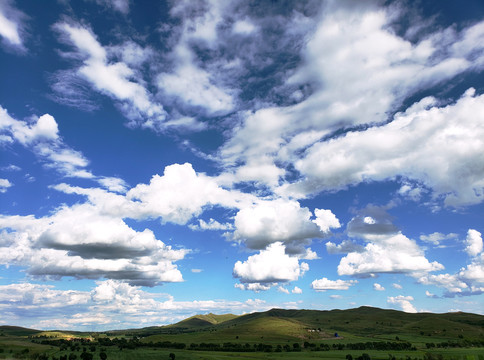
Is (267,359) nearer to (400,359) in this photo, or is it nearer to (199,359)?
(199,359)

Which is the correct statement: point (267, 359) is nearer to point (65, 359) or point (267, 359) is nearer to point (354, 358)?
point (354, 358)

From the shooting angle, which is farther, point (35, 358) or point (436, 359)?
point (35, 358)

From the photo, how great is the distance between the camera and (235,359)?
7741 inches

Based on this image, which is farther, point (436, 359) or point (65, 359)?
point (65, 359)

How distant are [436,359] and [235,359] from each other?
101956 mm

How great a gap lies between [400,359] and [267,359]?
6962cm

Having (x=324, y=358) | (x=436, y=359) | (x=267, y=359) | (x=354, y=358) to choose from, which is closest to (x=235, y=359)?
(x=267, y=359)

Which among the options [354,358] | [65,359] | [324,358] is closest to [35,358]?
[65,359]

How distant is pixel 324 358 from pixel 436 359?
5813cm

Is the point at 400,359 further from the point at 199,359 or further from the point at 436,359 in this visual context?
the point at 199,359

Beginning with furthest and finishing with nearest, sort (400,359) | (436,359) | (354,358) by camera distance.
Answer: (354,358) → (400,359) → (436,359)

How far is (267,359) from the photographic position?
196625 mm

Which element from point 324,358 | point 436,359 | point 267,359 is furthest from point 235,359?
point 436,359

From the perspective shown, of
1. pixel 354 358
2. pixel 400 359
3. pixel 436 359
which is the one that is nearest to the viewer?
pixel 436 359
